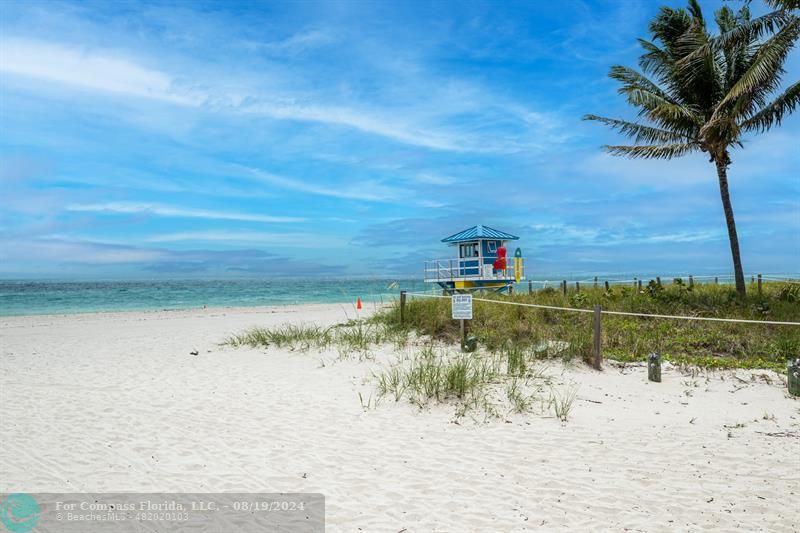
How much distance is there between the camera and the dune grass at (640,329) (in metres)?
9.70

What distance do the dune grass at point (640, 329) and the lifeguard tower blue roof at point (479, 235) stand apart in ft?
34.3

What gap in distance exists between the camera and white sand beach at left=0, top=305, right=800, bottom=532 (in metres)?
4.19

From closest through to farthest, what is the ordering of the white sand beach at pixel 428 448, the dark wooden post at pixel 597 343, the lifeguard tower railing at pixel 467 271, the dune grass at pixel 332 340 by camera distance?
the white sand beach at pixel 428 448 → the dark wooden post at pixel 597 343 → the dune grass at pixel 332 340 → the lifeguard tower railing at pixel 467 271

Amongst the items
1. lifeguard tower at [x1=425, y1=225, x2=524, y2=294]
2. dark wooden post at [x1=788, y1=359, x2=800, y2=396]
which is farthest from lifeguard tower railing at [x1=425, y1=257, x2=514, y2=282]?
dark wooden post at [x1=788, y1=359, x2=800, y2=396]

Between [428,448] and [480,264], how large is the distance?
20.5 metres

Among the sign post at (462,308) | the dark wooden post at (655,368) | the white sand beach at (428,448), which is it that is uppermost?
the sign post at (462,308)

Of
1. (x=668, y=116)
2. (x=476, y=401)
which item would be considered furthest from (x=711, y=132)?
(x=476, y=401)

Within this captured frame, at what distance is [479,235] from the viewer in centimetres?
2550

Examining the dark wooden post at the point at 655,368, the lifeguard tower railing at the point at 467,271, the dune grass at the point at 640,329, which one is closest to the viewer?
the dark wooden post at the point at 655,368

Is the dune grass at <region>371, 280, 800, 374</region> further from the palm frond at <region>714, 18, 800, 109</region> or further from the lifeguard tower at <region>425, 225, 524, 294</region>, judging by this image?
the lifeguard tower at <region>425, 225, 524, 294</region>

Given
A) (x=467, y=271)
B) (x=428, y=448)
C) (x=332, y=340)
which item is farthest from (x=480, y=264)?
(x=428, y=448)

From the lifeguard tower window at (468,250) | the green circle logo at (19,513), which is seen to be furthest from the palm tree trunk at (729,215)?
the green circle logo at (19,513)

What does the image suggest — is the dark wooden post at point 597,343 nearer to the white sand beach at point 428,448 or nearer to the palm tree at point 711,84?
the white sand beach at point 428,448

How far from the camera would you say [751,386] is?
320 inches
